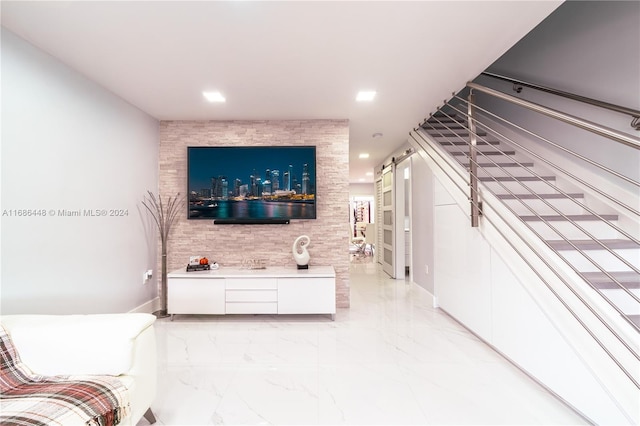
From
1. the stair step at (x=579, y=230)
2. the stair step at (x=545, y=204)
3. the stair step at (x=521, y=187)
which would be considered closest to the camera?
the stair step at (x=579, y=230)

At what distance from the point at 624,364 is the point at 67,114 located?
13.4 feet

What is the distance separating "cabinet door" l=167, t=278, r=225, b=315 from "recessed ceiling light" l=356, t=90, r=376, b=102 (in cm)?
254

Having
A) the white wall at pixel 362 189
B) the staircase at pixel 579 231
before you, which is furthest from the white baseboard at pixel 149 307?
the white wall at pixel 362 189

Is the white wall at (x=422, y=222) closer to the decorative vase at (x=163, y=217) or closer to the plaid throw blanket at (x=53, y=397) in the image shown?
the decorative vase at (x=163, y=217)

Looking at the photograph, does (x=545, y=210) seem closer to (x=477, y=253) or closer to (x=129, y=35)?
(x=477, y=253)

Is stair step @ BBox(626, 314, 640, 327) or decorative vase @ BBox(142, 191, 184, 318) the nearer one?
stair step @ BBox(626, 314, 640, 327)

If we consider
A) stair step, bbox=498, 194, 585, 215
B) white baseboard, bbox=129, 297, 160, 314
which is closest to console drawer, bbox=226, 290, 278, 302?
white baseboard, bbox=129, 297, 160, 314

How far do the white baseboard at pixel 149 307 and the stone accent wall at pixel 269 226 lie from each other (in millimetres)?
445

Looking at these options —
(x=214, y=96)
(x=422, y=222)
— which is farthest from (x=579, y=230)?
(x=214, y=96)

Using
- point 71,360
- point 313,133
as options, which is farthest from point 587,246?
point 71,360

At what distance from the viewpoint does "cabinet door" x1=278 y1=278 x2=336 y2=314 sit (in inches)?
132

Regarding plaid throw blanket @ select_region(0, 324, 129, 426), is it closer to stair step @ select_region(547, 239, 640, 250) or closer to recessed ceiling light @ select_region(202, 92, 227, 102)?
recessed ceiling light @ select_region(202, 92, 227, 102)

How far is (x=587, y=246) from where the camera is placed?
6.82 ft

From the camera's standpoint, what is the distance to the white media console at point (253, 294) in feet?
11.0
